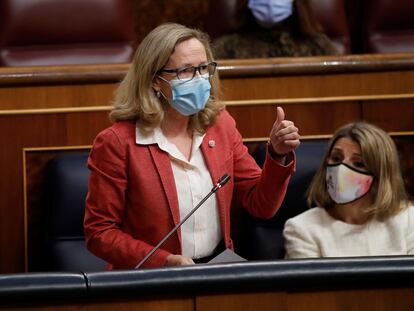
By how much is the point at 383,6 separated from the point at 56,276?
3.53 feet

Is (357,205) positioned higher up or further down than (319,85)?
further down

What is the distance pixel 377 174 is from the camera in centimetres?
118

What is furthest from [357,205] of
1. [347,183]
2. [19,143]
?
[19,143]

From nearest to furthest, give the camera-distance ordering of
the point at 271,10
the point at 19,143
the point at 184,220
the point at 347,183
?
1. the point at 184,220
2. the point at 347,183
3. the point at 19,143
4. the point at 271,10

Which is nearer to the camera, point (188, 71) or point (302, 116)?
point (188, 71)

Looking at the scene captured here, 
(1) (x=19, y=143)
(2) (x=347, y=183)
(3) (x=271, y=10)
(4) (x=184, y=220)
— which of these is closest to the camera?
(4) (x=184, y=220)

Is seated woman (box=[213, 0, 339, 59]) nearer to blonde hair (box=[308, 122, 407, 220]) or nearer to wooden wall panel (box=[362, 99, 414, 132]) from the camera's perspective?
wooden wall panel (box=[362, 99, 414, 132])

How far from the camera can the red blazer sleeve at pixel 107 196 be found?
1002 millimetres

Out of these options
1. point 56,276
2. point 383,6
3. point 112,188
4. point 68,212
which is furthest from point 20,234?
point 383,6

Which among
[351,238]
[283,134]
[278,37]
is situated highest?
[278,37]

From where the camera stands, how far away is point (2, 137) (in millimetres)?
1274

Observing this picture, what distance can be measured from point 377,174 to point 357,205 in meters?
0.05

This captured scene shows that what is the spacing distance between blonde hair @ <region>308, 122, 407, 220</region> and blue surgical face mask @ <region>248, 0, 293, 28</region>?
1.24ft

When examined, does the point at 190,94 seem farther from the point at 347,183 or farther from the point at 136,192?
the point at 347,183
